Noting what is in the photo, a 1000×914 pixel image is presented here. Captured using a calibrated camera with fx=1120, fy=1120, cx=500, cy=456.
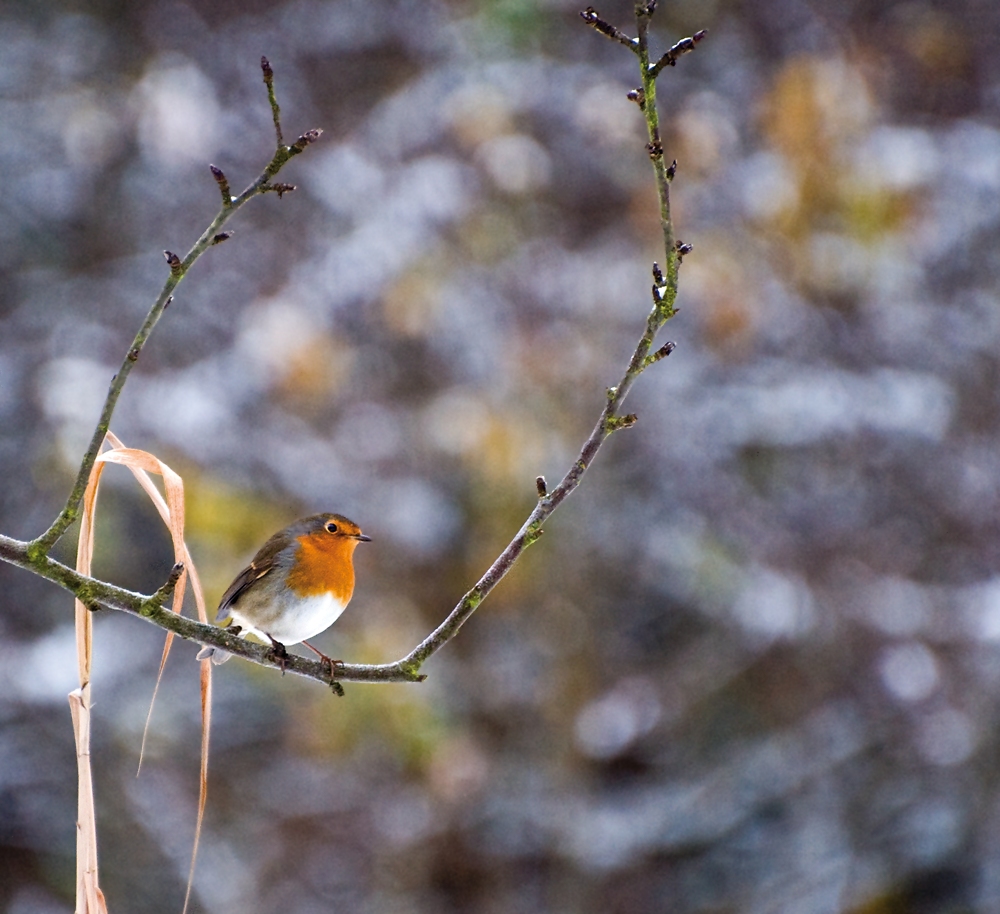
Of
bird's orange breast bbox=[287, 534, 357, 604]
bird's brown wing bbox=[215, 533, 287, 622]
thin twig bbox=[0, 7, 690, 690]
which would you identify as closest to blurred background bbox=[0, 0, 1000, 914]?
bird's brown wing bbox=[215, 533, 287, 622]

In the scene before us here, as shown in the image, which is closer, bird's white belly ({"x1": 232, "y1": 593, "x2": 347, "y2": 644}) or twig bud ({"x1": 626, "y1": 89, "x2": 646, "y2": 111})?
twig bud ({"x1": 626, "y1": 89, "x2": 646, "y2": 111})

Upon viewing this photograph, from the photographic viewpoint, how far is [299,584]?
2471mm

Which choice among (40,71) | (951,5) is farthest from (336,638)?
(951,5)

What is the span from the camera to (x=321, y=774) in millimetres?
7164

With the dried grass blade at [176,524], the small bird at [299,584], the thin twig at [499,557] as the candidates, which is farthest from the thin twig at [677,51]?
the small bird at [299,584]

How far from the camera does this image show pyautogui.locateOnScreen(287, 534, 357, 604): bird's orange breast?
2.46m

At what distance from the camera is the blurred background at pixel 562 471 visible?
625cm

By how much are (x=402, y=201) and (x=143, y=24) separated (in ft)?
9.08

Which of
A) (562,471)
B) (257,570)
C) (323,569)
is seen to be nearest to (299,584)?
(323,569)

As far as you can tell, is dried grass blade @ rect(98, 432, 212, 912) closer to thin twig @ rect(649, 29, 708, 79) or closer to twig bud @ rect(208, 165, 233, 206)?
twig bud @ rect(208, 165, 233, 206)

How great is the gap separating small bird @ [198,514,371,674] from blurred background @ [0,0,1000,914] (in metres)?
3.31

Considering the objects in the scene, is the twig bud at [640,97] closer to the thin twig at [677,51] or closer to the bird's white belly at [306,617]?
the thin twig at [677,51]

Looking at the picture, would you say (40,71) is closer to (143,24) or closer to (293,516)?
(143,24)

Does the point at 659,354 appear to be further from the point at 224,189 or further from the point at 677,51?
the point at 224,189
